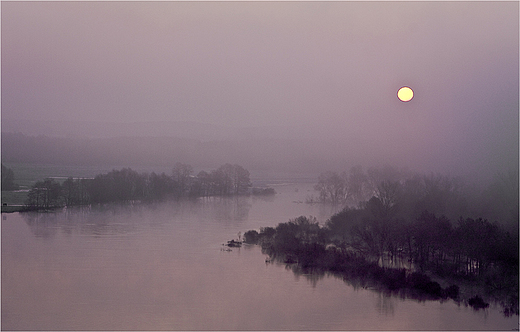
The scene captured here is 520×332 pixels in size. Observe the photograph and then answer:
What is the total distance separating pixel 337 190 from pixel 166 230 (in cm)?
1251

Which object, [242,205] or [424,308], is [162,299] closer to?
[424,308]

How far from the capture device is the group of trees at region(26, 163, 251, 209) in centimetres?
2383

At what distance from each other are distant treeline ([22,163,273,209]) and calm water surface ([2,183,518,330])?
7.05m

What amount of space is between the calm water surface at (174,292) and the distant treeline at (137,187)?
7045 mm

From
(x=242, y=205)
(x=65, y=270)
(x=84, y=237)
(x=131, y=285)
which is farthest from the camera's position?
(x=242, y=205)

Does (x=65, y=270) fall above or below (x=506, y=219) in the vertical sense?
below

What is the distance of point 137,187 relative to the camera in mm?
28172

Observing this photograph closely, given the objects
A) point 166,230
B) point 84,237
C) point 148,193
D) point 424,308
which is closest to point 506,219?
point 424,308

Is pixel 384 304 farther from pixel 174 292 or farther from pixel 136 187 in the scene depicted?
pixel 136 187

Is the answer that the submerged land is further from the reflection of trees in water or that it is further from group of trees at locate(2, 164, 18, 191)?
group of trees at locate(2, 164, 18, 191)

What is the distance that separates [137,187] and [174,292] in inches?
740

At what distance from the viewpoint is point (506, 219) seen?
44.1ft

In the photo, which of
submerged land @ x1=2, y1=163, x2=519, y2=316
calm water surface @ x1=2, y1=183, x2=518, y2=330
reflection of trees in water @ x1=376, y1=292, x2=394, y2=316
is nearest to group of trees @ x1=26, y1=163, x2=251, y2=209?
submerged land @ x1=2, y1=163, x2=519, y2=316

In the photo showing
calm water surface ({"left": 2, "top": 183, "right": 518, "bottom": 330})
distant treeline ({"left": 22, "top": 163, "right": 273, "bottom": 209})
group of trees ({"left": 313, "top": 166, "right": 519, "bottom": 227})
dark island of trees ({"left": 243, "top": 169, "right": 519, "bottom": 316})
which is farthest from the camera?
distant treeline ({"left": 22, "top": 163, "right": 273, "bottom": 209})
